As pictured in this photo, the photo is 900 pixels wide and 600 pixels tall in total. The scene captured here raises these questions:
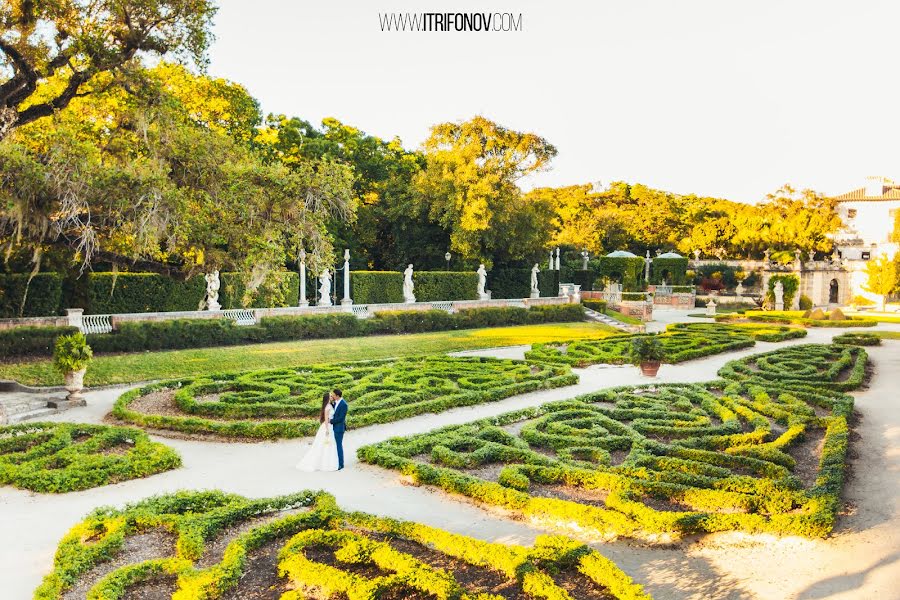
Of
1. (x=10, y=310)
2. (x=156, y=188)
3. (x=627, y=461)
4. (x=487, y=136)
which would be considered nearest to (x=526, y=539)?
(x=627, y=461)

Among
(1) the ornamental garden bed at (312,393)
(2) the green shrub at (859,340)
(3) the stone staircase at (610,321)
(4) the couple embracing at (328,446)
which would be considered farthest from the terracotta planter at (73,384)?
(2) the green shrub at (859,340)

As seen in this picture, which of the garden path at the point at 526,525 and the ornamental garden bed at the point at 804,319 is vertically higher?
the ornamental garden bed at the point at 804,319

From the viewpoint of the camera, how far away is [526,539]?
24.9 feet

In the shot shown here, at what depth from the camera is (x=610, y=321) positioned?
1467 inches

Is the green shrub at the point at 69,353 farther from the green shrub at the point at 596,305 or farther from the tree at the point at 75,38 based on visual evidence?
the green shrub at the point at 596,305

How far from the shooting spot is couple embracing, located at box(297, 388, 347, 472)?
33.5 feet

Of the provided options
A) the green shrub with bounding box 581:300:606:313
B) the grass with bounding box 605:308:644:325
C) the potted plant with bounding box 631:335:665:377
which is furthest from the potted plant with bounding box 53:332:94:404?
the green shrub with bounding box 581:300:606:313

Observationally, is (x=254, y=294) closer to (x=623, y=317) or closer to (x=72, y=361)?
(x=72, y=361)

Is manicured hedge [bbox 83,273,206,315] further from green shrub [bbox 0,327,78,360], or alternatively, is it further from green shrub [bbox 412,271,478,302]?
green shrub [bbox 412,271,478,302]

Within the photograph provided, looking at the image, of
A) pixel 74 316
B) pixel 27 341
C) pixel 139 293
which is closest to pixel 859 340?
pixel 139 293

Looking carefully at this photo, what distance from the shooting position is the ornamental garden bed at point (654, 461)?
782cm

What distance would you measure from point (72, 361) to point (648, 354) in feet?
44.9

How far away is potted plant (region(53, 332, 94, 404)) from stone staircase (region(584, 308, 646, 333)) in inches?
973

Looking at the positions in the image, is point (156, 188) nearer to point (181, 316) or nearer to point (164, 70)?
point (181, 316)
